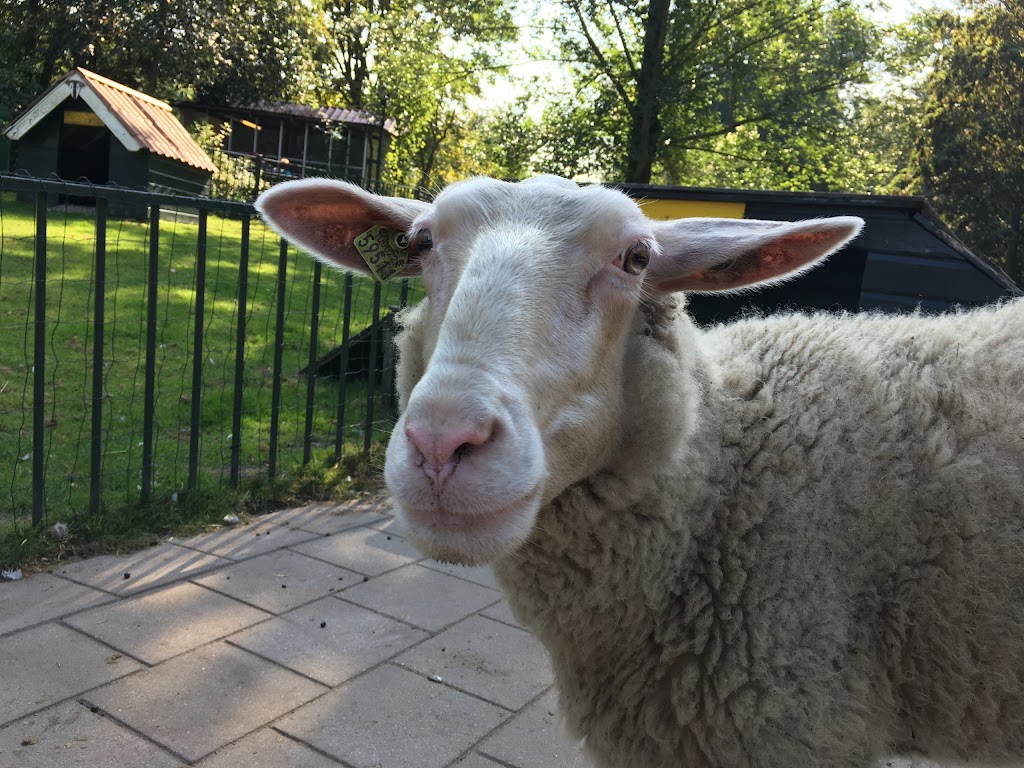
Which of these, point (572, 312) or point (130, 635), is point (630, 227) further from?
point (130, 635)

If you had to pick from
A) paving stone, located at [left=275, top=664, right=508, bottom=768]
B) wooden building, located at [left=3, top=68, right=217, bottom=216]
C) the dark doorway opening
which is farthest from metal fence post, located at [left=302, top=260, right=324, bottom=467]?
the dark doorway opening

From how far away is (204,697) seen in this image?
9.81 ft

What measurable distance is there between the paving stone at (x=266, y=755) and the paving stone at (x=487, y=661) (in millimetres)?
681

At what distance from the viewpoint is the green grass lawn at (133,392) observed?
188 inches

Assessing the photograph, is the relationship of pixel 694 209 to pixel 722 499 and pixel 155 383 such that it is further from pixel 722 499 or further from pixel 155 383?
pixel 722 499

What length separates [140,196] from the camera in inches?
168

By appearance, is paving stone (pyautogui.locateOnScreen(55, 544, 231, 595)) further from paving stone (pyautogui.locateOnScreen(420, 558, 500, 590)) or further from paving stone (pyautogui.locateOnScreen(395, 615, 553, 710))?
paving stone (pyautogui.locateOnScreen(395, 615, 553, 710))

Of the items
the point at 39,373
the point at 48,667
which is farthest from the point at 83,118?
the point at 48,667

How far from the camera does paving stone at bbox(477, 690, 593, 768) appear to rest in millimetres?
2871

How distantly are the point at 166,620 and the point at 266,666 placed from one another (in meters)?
0.57

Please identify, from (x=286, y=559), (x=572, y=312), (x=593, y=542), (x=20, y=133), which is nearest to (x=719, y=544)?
(x=593, y=542)

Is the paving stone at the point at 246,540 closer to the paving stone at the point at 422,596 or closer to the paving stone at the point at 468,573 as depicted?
the paving stone at the point at 422,596

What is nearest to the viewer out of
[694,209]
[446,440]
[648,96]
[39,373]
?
[446,440]

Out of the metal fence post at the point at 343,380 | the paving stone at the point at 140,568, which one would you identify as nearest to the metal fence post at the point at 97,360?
the paving stone at the point at 140,568
